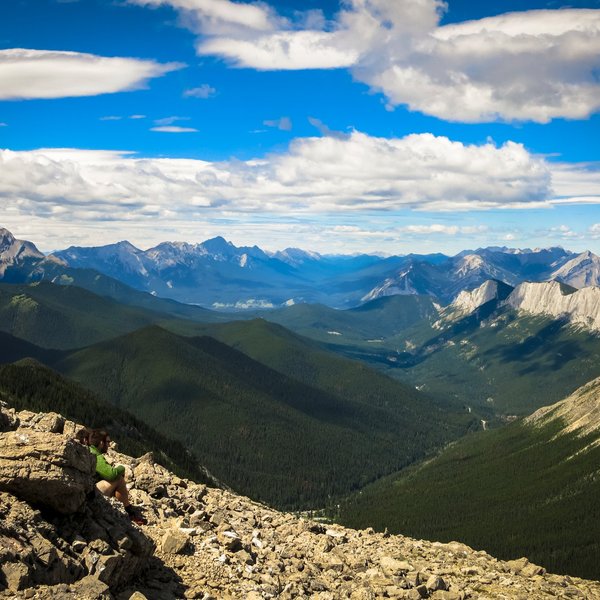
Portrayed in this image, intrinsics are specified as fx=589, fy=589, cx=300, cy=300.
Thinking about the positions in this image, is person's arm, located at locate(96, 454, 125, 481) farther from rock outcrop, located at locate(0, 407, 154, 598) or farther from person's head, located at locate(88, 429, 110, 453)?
rock outcrop, located at locate(0, 407, 154, 598)

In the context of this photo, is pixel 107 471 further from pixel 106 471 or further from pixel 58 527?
pixel 58 527

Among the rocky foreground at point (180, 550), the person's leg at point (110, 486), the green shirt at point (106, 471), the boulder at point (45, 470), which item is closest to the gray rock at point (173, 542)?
the rocky foreground at point (180, 550)

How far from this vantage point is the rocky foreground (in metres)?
30.4

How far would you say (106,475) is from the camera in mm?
40594

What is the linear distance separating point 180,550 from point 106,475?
23.6ft

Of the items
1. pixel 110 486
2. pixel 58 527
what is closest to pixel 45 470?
pixel 58 527

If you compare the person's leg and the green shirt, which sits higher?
the green shirt

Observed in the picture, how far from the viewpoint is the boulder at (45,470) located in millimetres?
31919

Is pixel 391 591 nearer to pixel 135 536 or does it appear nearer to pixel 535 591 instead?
pixel 535 591

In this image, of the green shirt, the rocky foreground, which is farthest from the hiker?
the rocky foreground

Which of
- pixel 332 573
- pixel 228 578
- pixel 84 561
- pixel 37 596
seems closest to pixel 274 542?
pixel 332 573

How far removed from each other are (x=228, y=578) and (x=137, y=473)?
868 inches

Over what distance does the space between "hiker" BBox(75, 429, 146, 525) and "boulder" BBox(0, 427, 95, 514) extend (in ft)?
16.5

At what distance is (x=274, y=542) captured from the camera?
47750mm
